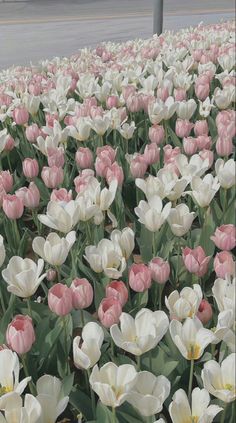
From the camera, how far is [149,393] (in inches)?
45.9

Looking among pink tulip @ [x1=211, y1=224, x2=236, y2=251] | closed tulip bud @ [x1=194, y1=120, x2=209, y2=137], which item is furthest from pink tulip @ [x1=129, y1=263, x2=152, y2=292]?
closed tulip bud @ [x1=194, y1=120, x2=209, y2=137]

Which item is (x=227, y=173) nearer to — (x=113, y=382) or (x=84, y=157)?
(x=84, y=157)

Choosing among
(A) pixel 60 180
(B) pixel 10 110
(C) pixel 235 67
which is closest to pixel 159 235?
(A) pixel 60 180

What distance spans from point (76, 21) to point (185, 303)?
14814 mm

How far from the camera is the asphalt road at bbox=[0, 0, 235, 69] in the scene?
1186 centimetres

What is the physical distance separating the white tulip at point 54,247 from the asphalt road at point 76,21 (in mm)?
9260

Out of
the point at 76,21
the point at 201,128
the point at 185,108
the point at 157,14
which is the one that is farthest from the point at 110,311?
the point at 76,21

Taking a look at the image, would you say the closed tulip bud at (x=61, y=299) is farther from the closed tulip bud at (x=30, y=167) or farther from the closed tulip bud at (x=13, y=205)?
the closed tulip bud at (x=30, y=167)

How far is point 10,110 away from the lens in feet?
10.8

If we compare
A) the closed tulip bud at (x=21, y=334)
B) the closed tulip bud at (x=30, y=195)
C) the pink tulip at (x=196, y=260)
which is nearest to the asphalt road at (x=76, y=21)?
the closed tulip bud at (x=30, y=195)

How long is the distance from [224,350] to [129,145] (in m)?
1.72

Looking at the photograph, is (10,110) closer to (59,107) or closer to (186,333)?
(59,107)

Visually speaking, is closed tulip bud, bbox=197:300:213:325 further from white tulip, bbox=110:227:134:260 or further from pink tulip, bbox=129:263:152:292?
white tulip, bbox=110:227:134:260

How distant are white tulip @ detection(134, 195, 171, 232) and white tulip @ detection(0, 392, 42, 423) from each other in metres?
0.71
